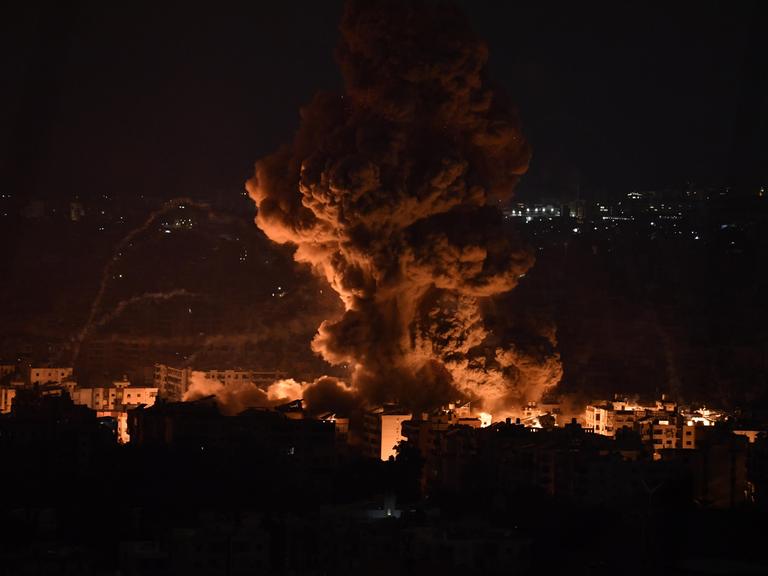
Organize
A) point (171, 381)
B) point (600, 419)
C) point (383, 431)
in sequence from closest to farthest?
point (383, 431), point (600, 419), point (171, 381)

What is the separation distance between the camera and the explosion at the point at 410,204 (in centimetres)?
2875

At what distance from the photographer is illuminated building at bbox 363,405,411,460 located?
28.2 meters

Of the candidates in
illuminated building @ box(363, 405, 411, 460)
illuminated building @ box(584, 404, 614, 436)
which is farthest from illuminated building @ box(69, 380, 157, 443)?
illuminated building @ box(584, 404, 614, 436)

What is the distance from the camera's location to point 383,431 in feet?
92.7

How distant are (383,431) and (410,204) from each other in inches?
121

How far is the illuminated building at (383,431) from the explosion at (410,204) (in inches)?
32.4

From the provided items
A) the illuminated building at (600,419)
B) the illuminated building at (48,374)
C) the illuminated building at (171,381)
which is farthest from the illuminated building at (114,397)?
the illuminated building at (600,419)

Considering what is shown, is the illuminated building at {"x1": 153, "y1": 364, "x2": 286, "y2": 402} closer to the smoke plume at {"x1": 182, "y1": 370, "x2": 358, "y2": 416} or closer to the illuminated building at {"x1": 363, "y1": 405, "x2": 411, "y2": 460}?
the smoke plume at {"x1": 182, "y1": 370, "x2": 358, "y2": 416}

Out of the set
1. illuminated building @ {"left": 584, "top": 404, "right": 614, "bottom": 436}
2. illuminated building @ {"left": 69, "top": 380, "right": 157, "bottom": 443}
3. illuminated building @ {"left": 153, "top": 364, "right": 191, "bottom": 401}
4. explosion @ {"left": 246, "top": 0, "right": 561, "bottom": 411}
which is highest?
explosion @ {"left": 246, "top": 0, "right": 561, "bottom": 411}

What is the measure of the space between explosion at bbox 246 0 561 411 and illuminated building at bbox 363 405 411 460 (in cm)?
82

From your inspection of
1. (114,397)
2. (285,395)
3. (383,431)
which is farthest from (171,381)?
(383,431)

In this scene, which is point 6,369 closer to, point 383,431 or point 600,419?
point 383,431

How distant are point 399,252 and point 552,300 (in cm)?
870

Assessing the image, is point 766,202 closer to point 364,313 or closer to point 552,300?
point 552,300
